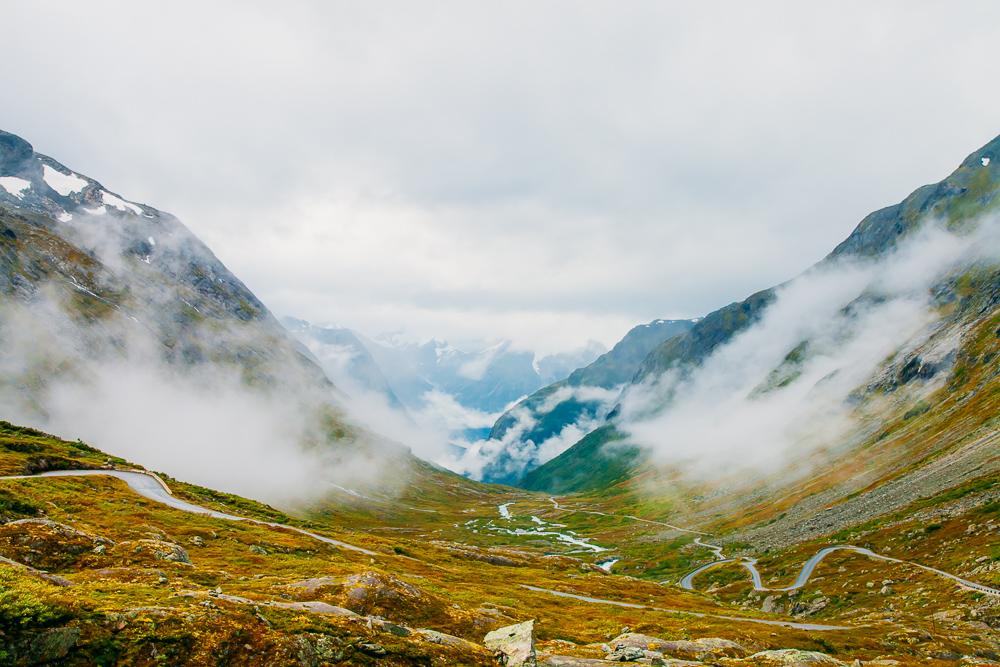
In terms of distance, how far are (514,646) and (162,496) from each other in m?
81.8

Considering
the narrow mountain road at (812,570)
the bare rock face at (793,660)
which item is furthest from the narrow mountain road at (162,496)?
the narrow mountain road at (812,570)

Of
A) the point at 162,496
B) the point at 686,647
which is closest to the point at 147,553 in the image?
the point at 686,647

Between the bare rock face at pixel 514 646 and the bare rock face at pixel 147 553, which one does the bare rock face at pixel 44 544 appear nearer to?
the bare rock face at pixel 147 553

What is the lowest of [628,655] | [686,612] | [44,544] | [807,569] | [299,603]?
[807,569]

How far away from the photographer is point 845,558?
115562 millimetres

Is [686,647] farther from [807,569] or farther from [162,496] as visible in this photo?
[807,569]

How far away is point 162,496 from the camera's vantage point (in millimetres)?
82312

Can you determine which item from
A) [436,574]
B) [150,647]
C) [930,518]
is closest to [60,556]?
[150,647]

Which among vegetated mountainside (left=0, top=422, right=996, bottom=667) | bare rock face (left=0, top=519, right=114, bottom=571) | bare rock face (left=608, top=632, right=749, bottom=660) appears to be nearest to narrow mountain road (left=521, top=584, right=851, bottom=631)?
vegetated mountainside (left=0, top=422, right=996, bottom=667)

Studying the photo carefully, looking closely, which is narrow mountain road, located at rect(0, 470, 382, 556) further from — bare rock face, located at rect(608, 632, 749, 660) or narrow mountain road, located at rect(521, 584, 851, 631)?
bare rock face, located at rect(608, 632, 749, 660)

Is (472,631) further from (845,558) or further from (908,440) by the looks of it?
(908,440)

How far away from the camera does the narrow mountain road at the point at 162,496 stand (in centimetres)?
7450

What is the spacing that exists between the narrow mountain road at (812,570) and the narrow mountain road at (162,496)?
8775cm

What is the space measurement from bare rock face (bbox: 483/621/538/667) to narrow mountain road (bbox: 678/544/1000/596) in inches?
3233
